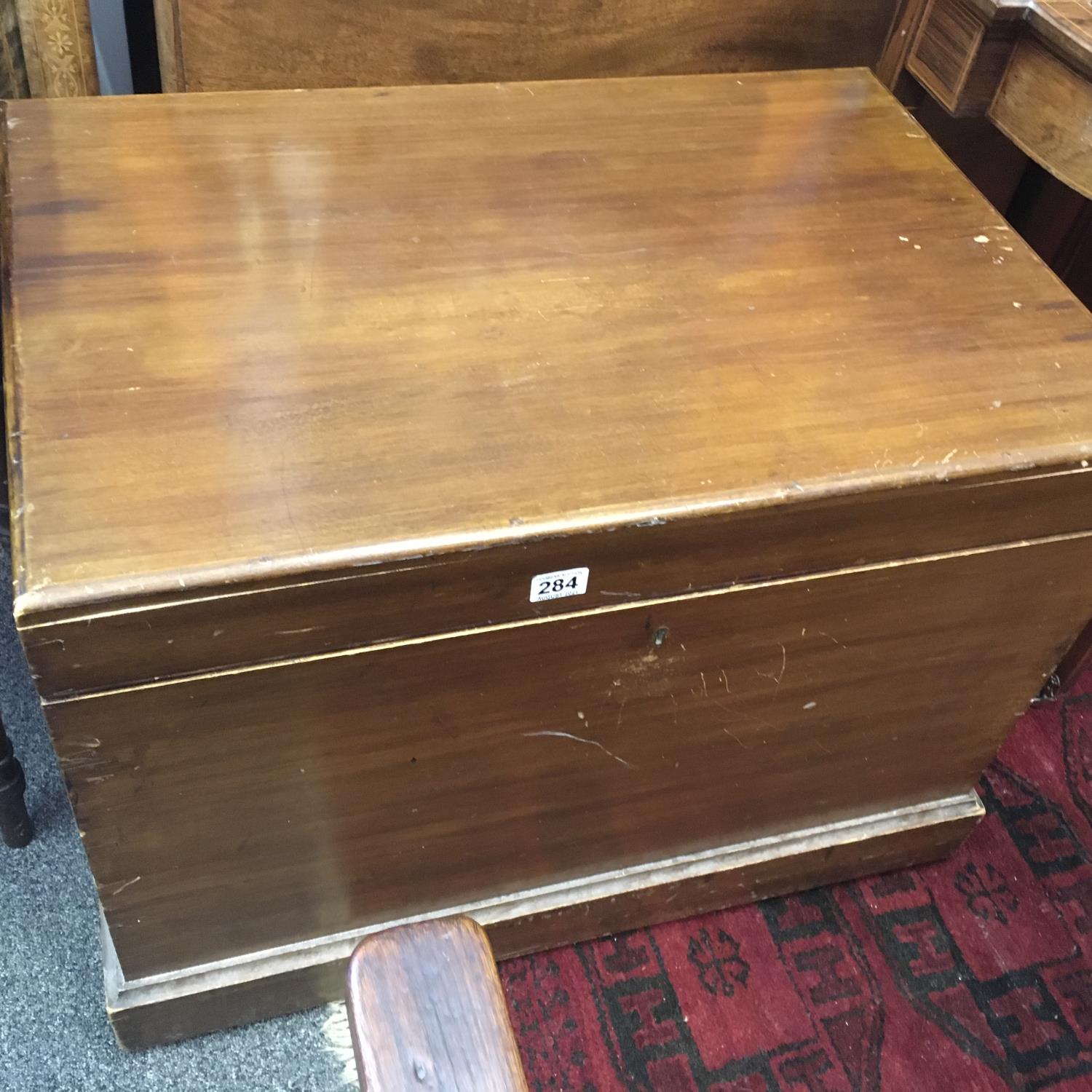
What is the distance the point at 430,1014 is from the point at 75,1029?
66 cm

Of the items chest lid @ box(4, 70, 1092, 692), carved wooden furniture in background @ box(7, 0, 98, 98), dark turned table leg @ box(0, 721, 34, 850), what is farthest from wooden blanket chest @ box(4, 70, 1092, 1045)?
dark turned table leg @ box(0, 721, 34, 850)

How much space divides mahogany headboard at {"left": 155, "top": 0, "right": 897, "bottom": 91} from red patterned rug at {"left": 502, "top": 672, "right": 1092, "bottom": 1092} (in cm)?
80

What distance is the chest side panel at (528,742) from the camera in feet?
2.29

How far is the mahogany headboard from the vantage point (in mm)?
973

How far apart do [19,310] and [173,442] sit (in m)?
0.15

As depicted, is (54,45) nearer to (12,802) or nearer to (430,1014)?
(12,802)

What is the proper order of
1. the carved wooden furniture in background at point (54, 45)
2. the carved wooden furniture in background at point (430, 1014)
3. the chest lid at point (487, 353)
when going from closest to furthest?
the carved wooden furniture in background at point (430, 1014) < the chest lid at point (487, 353) < the carved wooden furniture in background at point (54, 45)

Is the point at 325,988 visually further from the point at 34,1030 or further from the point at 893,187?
the point at 893,187

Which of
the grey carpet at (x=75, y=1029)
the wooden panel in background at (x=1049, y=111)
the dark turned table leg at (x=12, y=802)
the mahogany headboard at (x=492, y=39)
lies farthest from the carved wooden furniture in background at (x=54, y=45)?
the wooden panel in background at (x=1049, y=111)

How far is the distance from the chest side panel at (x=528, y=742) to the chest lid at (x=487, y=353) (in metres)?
0.04

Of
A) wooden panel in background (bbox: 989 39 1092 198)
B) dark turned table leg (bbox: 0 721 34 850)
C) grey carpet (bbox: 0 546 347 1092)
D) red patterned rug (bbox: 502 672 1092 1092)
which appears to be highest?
wooden panel in background (bbox: 989 39 1092 198)

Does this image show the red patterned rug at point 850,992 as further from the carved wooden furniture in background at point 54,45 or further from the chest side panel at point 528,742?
the carved wooden furniture in background at point 54,45

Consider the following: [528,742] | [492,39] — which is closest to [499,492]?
[528,742]

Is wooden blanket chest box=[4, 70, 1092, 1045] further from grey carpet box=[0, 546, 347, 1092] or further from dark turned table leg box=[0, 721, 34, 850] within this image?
dark turned table leg box=[0, 721, 34, 850]
